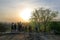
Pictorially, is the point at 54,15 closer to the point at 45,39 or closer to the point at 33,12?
the point at 33,12

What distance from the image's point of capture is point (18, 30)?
45.0ft

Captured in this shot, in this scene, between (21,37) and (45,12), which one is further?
(45,12)

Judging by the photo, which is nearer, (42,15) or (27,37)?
(27,37)

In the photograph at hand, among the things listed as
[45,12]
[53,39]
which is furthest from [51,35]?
[45,12]

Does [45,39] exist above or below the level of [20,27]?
below

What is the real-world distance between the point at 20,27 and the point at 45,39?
2.51 meters

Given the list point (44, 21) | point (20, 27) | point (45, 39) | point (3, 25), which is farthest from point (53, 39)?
point (44, 21)

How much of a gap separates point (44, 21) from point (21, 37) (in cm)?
1806

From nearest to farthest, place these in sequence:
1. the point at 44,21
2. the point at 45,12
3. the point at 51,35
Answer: the point at 51,35 < the point at 44,21 < the point at 45,12

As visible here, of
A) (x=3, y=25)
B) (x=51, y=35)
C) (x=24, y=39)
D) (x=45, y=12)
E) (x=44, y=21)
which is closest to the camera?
(x=24, y=39)

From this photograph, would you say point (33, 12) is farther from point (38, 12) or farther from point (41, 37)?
point (41, 37)

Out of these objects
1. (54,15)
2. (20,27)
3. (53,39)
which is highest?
(54,15)

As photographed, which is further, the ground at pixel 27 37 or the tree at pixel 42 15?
the tree at pixel 42 15

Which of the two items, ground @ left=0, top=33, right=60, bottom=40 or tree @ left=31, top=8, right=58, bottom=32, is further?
tree @ left=31, top=8, right=58, bottom=32
